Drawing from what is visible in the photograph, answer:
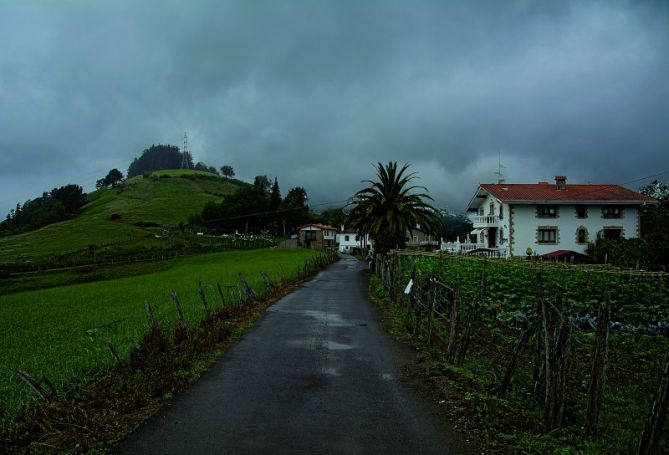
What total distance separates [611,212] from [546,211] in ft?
20.8

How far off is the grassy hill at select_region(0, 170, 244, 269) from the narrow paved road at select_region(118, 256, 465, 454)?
221 ft

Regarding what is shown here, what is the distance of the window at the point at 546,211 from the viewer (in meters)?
47.0

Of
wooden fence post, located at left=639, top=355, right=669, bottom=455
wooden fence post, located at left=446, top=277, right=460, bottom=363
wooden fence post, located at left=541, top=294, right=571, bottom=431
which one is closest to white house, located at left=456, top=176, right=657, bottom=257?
wooden fence post, located at left=446, top=277, right=460, bottom=363

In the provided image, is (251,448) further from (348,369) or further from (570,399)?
(570,399)

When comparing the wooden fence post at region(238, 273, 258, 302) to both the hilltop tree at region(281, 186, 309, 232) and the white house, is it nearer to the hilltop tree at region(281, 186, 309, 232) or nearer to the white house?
the white house

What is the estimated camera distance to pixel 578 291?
16.4 m

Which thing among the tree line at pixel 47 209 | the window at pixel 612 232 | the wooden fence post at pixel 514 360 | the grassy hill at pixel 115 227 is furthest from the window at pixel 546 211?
the tree line at pixel 47 209

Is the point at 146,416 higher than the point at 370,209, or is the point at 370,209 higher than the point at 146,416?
the point at 370,209

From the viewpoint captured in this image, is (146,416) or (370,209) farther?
(370,209)

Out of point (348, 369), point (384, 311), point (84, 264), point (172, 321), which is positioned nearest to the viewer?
point (348, 369)

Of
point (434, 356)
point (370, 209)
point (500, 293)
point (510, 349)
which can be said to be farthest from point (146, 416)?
point (370, 209)

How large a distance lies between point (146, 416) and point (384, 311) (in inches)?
533

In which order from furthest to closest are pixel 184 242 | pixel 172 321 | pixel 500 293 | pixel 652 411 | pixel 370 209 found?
pixel 184 242
pixel 370 209
pixel 500 293
pixel 172 321
pixel 652 411

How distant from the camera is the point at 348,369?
1016cm
